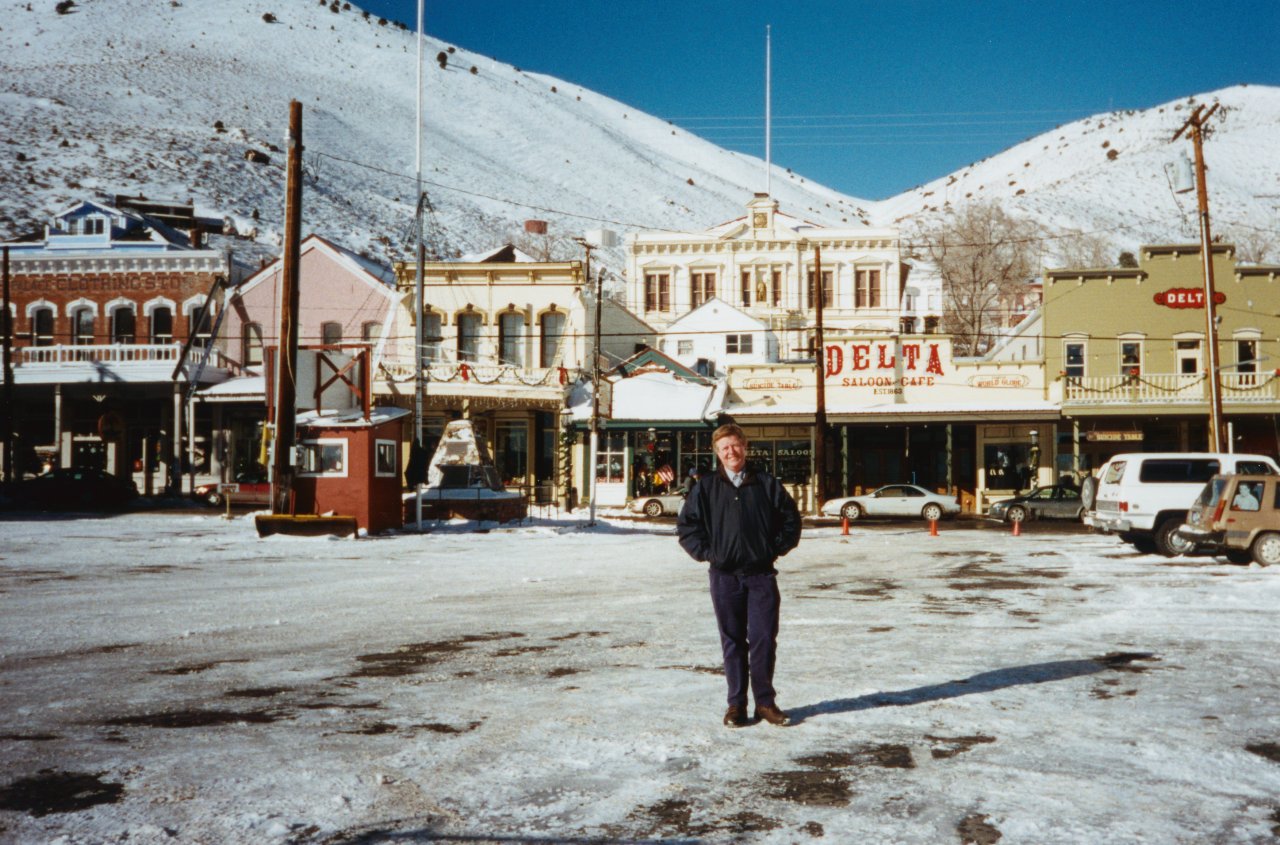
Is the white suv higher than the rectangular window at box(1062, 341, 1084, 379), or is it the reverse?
the rectangular window at box(1062, 341, 1084, 379)

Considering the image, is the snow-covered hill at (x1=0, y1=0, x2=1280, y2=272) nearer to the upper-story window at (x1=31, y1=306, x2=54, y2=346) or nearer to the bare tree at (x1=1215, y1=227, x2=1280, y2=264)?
the bare tree at (x1=1215, y1=227, x2=1280, y2=264)

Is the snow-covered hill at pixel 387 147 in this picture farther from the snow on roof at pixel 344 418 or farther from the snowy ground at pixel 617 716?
the snowy ground at pixel 617 716

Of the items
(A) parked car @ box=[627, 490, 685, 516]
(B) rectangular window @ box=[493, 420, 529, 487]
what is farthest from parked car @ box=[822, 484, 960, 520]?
(B) rectangular window @ box=[493, 420, 529, 487]

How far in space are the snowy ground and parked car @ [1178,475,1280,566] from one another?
3.26 metres

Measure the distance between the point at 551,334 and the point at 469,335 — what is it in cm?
306

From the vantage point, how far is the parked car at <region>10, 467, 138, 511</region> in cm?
3347

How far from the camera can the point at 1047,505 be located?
115 ft

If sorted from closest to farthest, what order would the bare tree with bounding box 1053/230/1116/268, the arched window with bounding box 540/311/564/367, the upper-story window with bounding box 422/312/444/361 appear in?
the upper-story window with bounding box 422/312/444/361 → the arched window with bounding box 540/311/564/367 → the bare tree with bounding box 1053/230/1116/268

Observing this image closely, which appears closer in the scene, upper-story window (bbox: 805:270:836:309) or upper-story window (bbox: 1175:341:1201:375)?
upper-story window (bbox: 1175:341:1201:375)

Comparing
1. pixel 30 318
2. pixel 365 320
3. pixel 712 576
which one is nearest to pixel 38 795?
pixel 712 576

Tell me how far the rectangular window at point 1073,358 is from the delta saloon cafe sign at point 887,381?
1.17 meters

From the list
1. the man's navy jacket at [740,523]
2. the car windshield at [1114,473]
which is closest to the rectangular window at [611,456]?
the car windshield at [1114,473]

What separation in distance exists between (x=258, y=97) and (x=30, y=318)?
93.0 metres

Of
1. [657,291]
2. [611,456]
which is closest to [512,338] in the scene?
[611,456]
